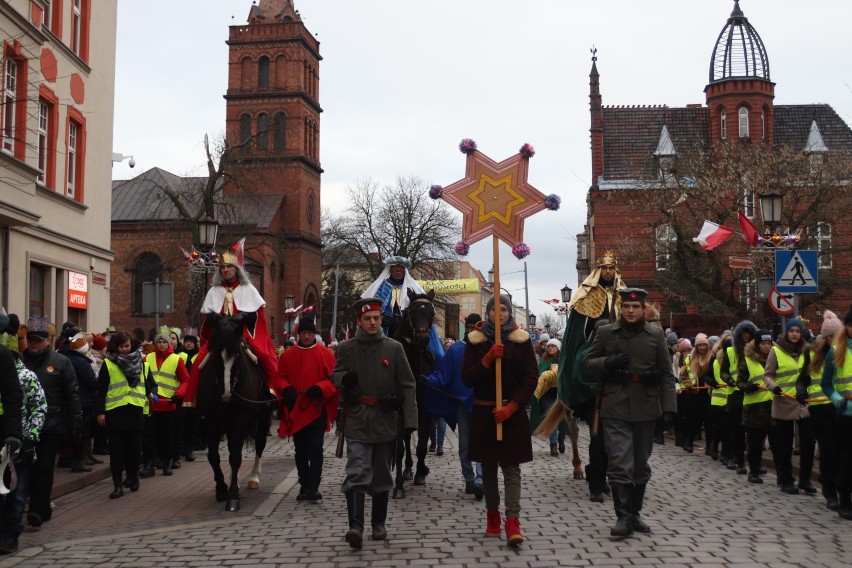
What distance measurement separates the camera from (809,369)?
10125 millimetres

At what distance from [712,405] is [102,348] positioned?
30.0ft

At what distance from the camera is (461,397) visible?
36.2 feet

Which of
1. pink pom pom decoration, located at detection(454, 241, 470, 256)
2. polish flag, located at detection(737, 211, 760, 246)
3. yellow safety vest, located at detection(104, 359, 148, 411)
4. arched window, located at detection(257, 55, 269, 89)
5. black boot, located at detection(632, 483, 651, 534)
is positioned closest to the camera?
black boot, located at detection(632, 483, 651, 534)

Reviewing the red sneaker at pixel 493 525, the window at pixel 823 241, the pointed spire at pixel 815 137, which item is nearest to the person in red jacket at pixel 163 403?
the red sneaker at pixel 493 525

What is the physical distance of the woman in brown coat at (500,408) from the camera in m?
8.17

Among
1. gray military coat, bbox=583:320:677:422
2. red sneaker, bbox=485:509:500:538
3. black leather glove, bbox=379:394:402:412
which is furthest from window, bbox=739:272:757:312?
black leather glove, bbox=379:394:402:412

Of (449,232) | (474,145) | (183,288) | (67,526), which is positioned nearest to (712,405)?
(474,145)

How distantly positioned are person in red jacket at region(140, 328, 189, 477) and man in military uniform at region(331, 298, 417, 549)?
556cm

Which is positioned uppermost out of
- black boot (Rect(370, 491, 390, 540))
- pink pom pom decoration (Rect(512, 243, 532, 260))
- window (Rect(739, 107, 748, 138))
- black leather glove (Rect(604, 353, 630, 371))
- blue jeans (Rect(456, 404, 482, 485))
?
window (Rect(739, 107, 748, 138))

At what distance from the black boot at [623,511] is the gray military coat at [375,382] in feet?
5.82

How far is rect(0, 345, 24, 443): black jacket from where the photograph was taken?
7.61 m

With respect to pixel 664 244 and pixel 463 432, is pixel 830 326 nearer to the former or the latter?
pixel 463 432

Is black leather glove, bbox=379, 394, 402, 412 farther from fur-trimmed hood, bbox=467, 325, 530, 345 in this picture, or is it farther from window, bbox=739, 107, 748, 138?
window, bbox=739, 107, 748, 138

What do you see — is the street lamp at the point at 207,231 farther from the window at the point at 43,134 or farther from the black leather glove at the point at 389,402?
the black leather glove at the point at 389,402
